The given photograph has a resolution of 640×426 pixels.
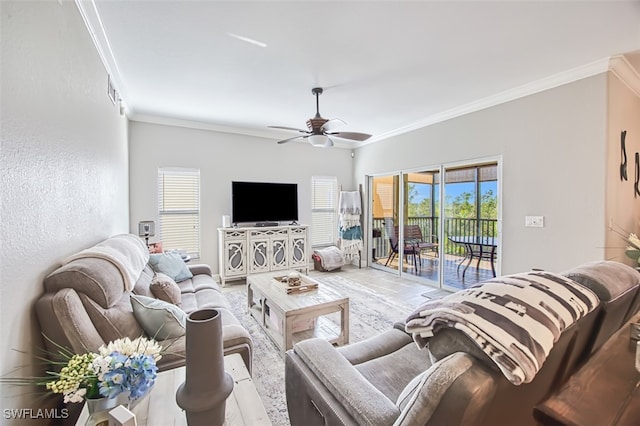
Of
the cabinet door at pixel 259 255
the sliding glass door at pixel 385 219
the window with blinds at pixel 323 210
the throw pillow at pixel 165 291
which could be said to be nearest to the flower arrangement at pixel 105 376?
the throw pillow at pixel 165 291

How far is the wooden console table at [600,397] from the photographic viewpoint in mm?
747

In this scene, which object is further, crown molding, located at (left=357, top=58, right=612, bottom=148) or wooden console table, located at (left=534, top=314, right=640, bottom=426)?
crown molding, located at (left=357, top=58, right=612, bottom=148)

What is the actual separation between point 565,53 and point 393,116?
223cm

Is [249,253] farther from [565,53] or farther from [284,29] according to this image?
[565,53]

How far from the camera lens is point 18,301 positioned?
1182 mm

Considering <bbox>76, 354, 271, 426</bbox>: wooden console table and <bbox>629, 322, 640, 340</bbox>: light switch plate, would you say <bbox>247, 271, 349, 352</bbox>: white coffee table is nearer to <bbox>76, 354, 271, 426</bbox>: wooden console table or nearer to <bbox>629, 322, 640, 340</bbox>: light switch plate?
<bbox>76, 354, 271, 426</bbox>: wooden console table

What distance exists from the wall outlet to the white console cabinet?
3.42 m

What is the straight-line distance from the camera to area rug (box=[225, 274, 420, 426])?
6.67ft

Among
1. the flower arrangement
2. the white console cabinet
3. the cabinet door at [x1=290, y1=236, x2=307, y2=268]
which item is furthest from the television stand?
the flower arrangement

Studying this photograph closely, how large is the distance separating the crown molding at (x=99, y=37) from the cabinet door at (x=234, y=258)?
264cm

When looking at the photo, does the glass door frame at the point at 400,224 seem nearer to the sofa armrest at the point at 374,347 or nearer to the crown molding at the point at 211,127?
the crown molding at the point at 211,127

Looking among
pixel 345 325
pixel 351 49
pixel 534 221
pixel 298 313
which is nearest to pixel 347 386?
pixel 298 313

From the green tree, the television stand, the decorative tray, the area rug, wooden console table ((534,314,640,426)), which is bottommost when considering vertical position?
the area rug

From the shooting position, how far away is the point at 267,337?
2.92 metres
